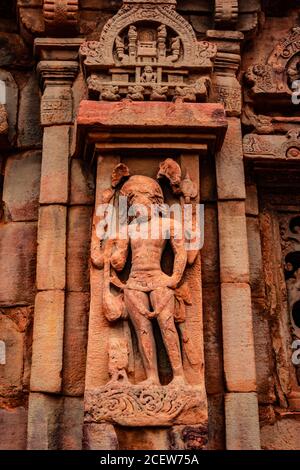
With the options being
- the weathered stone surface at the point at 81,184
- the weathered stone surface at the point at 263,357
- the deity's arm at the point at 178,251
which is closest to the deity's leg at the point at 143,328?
the deity's arm at the point at 178,251

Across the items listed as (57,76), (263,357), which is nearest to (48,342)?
(263,357)

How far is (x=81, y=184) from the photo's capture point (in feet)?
14.3

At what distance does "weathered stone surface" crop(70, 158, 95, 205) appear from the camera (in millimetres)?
4320

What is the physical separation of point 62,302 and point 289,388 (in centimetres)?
167

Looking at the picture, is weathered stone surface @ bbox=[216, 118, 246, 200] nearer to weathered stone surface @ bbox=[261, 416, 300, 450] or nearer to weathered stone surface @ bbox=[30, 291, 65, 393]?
weathered stone surface @ bbox=[30, 291, 65, 393]

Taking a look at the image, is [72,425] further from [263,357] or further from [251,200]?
[251,200]

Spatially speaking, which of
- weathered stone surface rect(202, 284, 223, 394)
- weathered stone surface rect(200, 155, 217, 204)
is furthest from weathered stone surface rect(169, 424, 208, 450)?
weathered stone surface rect(200, 155, 217, 204)

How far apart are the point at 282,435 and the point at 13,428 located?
1.72 m

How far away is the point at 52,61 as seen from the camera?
4.62 m

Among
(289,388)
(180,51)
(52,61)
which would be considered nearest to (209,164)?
(180,51)

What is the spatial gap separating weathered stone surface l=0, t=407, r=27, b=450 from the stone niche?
0.65 metres

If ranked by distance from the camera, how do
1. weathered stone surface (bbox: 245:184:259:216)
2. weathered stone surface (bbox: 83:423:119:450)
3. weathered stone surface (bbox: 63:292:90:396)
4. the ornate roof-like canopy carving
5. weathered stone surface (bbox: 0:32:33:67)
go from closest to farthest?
1. weathered stone surface (bbox: 83:423:119:450)
2. weathered stone surface (bbox: 63:292:90:396)
3. the ornate roof-like canopy carving
4. weathered stone surface (bbox: 245:184:259:216)
5. weathered stone surface (bbox: 0:32:33:67)

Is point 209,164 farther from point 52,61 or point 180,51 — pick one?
point 52,61

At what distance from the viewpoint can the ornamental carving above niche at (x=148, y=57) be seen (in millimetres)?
4352
